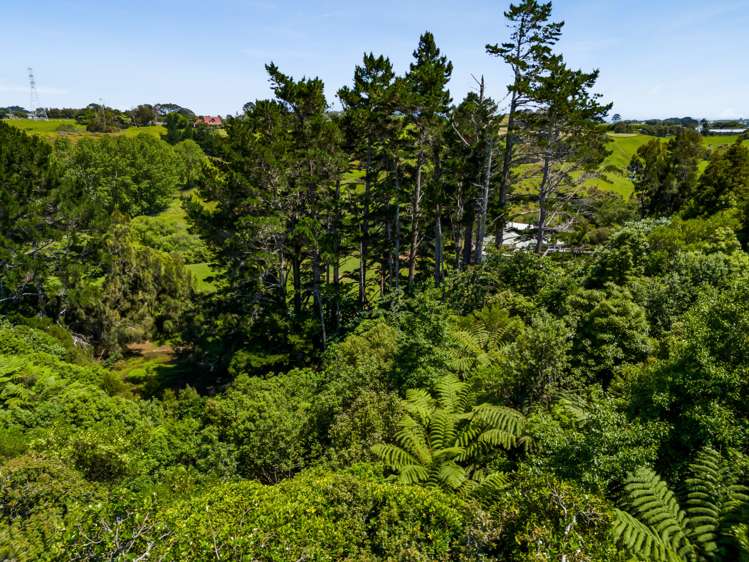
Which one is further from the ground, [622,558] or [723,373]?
[723,373]

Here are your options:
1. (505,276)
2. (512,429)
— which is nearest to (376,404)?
(512,429)

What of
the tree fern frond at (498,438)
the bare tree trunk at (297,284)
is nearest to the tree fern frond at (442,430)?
the tree fern frond at (498,438)

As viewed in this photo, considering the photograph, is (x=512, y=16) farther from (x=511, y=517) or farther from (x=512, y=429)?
(x=511, y=517)

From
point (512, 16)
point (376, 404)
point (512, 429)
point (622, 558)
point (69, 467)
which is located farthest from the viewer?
point (512, 16)

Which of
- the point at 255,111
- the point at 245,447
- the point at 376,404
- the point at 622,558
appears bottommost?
the point at 245,447

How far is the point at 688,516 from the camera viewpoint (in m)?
6.08

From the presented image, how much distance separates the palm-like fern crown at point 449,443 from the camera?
793 cm

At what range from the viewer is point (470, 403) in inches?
404

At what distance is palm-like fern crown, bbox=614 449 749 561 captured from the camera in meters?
5.39

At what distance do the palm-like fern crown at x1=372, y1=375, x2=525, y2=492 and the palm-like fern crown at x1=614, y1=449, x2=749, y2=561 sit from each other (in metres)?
1.97

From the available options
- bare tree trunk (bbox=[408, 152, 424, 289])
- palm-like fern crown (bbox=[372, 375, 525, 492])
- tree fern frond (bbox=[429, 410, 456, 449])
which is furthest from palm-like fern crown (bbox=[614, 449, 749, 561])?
bare tree trunk (bbox=[408, 152, 424, 289])

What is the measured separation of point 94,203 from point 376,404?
35.1 m

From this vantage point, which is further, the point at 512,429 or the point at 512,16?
the point at 512,16

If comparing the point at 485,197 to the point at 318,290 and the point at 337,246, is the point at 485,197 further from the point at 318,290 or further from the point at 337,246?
the point at 318,290
